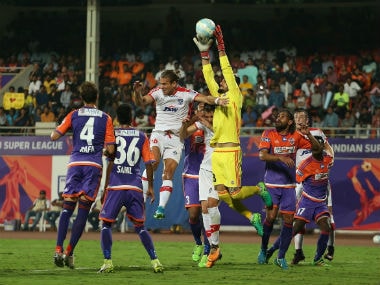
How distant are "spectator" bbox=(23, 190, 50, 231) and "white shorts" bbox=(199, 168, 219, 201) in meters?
13.0

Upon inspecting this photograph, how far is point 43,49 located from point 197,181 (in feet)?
78.8

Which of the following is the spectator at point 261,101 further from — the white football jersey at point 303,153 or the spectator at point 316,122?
the white football jersey at point 303,153

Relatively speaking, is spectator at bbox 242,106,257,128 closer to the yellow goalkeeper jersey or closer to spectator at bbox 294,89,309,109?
spectator at bbox 294,89,309,109

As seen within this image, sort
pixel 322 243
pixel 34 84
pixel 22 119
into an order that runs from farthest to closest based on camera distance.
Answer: pixel 34 84, pixel 22 119, pixel 322 243

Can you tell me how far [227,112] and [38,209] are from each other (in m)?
14.5

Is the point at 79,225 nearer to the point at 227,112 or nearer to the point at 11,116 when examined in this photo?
the point at 227,112

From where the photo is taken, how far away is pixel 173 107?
1623cm

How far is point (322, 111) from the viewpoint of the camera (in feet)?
101

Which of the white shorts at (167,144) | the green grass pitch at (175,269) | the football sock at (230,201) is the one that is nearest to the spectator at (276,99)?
the green grass pitch at (175,269)

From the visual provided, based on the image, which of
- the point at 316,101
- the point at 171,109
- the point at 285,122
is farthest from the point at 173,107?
the point at 316,101

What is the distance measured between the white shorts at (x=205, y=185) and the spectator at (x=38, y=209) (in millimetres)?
13033

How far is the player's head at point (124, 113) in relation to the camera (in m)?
13.2

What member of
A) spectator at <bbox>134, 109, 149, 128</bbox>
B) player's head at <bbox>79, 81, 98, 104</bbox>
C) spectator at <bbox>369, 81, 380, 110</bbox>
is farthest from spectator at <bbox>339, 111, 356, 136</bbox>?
player's head at <bbox>79, 81, 98, 104</bbox>

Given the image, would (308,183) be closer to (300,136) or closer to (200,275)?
(300,136)
